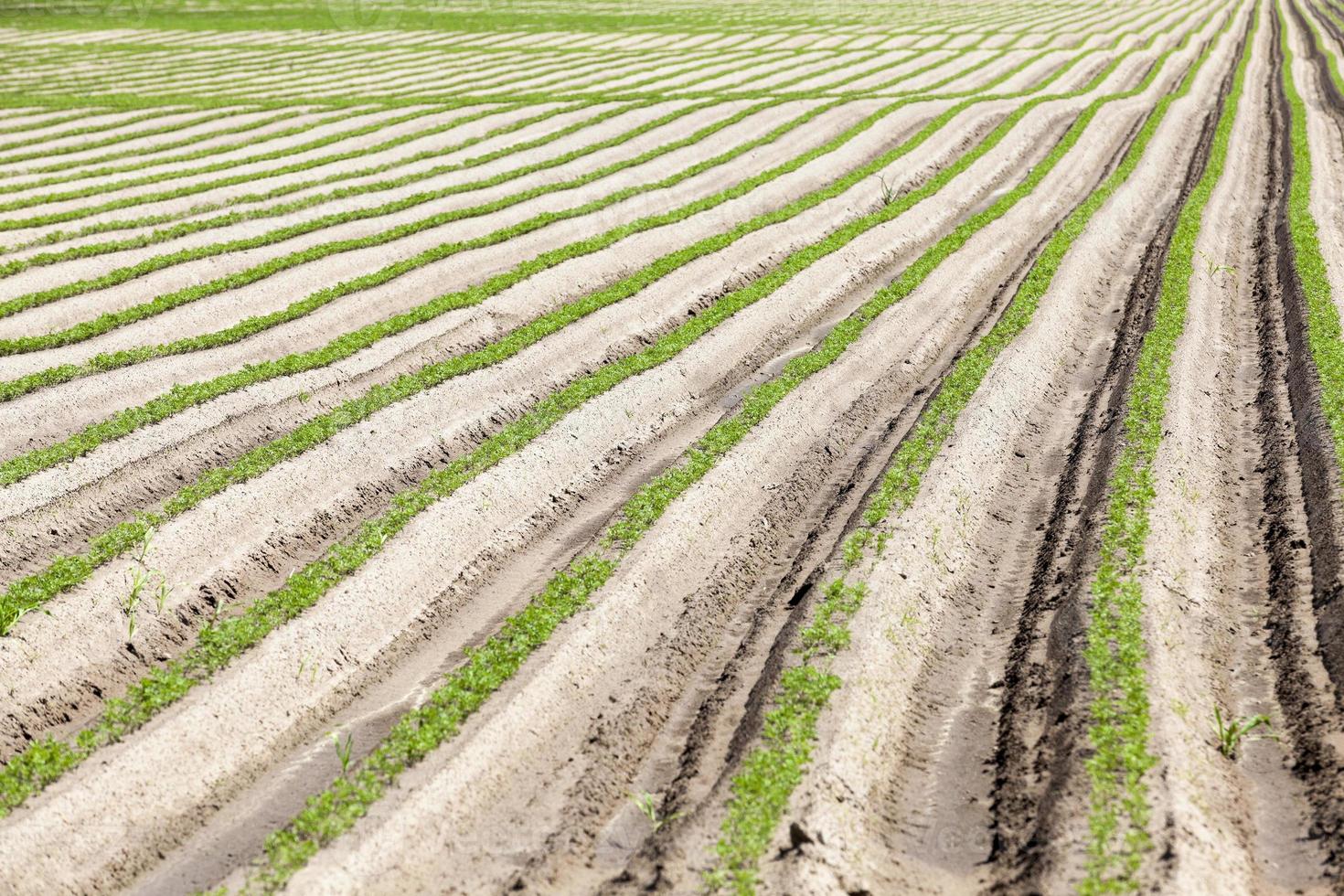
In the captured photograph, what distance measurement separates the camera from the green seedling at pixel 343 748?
928cm

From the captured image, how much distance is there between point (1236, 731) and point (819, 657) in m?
3.72

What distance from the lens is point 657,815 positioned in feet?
29.0

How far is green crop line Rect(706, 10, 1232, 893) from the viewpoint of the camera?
8188 mm

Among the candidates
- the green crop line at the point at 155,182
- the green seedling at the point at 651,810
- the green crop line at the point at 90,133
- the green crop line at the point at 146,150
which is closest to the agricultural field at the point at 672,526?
the green seedling at the point at 651,810

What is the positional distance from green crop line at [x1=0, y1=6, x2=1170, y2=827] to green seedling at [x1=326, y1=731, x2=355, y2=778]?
2.39 ft

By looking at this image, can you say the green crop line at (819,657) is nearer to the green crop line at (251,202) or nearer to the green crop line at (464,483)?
the green crop line at (464,483)

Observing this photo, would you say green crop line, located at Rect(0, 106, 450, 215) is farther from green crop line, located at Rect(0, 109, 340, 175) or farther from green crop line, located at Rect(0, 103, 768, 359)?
green crop line, located at Rect(0, 103, 768, 359)

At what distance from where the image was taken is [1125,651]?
390 inches

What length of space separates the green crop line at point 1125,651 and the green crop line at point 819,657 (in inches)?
89.9

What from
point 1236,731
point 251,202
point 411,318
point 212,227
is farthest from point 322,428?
point 251,202

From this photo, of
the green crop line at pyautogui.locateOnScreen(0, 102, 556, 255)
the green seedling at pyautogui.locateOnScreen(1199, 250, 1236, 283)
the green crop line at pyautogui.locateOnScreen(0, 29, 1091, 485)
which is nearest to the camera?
the green crop line at pyautogui.locateOnScreen(0, 29, 1091, 485)

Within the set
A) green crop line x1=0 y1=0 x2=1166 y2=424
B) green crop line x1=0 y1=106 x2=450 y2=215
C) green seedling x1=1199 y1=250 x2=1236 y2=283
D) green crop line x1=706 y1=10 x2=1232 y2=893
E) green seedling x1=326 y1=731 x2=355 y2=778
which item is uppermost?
green crop line x1=0 y1=106 x2=450 y2=215

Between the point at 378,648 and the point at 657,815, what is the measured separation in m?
3.86

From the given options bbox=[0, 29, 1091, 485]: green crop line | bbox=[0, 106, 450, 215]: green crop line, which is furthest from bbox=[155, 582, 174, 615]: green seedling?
bbox=[0, 106, 450, 215]: green crop line
